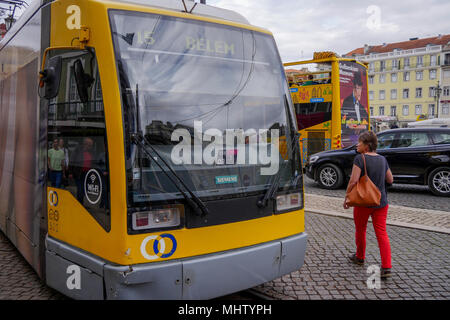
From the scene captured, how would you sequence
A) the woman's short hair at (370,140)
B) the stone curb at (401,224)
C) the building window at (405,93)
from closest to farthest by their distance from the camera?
the woman's short hair at (370,140), the stone curb at (401,224), the building window at (405,93)

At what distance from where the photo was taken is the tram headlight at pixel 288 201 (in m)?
4.11

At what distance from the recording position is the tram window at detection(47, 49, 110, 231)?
3453 millimetres

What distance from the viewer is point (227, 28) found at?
13.5 ft

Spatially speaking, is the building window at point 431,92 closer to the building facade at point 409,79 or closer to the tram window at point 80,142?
the building facade at point 409,79

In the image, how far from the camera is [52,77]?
3680mm

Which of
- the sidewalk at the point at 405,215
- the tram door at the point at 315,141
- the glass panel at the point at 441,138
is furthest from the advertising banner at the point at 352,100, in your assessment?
the sidewalk at the point at 405,215

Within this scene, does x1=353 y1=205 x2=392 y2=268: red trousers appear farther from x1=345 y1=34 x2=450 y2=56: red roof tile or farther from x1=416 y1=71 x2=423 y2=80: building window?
x1=345 y1=34 x2=450 y2=56: red roof tile

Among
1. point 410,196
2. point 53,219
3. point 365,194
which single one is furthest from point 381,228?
point 410,196

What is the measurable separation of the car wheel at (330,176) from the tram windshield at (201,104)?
26.7 feet

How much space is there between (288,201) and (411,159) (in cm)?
814

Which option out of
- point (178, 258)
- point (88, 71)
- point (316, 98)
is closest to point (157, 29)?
point (88, 71)

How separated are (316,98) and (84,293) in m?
12.7

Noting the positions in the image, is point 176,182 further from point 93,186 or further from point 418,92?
point 418,92

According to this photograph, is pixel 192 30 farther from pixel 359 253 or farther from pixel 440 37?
pixel 440 37
